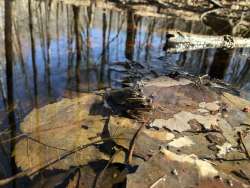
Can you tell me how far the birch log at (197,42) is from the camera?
646 cm

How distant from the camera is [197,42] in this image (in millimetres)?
6848

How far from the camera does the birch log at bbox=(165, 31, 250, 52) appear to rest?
6465mm

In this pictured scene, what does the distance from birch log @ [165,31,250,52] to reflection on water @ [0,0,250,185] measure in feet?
0.51

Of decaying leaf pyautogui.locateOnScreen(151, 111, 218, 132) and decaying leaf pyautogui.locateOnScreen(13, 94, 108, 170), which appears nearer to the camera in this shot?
decaying leaf pyautogui.locateOnScreen(13, 94, 108, 170)

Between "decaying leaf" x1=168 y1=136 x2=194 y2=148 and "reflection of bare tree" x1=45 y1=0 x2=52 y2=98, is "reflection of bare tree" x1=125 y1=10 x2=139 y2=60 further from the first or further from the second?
"decaying leaf" x1=168 y1=136 x2=194 y2=148

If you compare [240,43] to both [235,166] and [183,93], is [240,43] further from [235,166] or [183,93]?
[235,166]

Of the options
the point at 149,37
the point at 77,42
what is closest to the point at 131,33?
the point at 149,37

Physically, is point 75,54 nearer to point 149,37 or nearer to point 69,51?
point 69,51

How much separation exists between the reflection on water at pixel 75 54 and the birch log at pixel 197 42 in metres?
0.16

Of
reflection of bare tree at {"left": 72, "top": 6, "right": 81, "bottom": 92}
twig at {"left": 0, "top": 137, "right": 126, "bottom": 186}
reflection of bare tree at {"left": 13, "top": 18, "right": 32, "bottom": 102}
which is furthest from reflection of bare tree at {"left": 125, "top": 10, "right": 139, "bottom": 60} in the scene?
twig at {"left": 0, "top": 137, "right": 126, "bottom": 186}

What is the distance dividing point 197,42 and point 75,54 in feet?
8.93

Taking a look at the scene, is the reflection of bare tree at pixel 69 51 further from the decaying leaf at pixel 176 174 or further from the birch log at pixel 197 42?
Answer: the birch log at pixel 197 42

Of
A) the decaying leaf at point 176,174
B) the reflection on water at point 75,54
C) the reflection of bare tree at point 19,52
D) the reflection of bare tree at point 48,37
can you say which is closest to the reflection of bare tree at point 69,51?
the reflection on water at point 75,54

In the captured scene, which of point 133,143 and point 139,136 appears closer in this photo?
point 133,143
